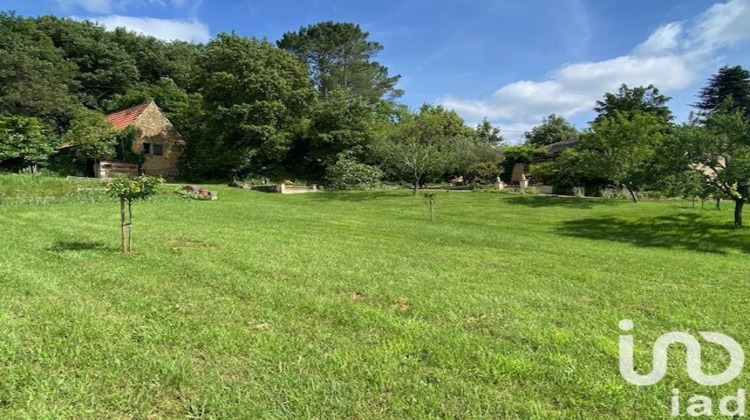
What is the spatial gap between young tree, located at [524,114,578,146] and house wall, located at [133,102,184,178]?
4097cm

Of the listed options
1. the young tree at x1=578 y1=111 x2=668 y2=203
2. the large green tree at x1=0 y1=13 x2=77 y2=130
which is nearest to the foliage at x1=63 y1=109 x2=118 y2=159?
the large green tree at x1=0 y1=13 x2=77 y2=130

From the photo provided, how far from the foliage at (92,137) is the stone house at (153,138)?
1.83m

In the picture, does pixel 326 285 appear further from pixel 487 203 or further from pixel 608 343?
pixel 487 203

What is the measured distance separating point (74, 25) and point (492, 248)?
53.0 m

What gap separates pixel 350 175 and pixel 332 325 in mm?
23306

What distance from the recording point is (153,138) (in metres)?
30.1

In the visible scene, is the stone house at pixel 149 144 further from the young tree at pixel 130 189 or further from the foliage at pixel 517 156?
the foliage at pixel 517 156

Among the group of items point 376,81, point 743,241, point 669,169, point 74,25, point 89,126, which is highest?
point 74,25

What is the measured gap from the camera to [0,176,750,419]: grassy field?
2.62m

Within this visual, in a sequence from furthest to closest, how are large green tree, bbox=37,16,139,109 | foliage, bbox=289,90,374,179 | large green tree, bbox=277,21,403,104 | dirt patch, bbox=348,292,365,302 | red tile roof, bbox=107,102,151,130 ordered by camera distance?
large green tree, bbox=277,21,403,104
large green tree, bbox=37,16,139,109
red tile roof, bbox=107,102,151,130
foliage, bbox=289,90,374,179
dirt patch, bbox=348,292,365,302

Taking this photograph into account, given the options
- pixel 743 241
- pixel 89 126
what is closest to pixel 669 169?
pixel 743 241

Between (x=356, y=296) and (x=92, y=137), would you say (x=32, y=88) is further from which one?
(x=356, y=296)

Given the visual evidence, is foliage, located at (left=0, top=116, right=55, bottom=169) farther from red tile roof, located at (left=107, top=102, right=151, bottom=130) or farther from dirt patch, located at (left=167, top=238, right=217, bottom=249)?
dirt patch, located at (left=167, top=238, right=217, bottom=249)

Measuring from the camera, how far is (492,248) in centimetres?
884
